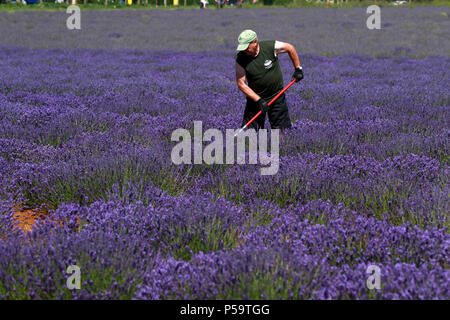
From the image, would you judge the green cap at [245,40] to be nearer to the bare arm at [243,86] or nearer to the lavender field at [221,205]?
the bare arm at [243,86]

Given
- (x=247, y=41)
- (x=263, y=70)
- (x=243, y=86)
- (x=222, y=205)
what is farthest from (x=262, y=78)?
(x=222, y=205)

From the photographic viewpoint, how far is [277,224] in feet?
9.36

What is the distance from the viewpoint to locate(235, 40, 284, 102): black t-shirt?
517cm

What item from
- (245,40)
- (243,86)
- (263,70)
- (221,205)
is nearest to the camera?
(221,205)

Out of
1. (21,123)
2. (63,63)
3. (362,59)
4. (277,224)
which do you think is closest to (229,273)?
(277,224)

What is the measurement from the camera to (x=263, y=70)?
17.2 ft

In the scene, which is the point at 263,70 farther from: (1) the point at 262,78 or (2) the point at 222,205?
(2) the point at 222,205

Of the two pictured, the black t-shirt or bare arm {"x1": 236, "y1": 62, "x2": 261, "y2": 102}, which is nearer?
bare arm {"x1": 236, "y1": 62, "x2": 261, "y2": 102}

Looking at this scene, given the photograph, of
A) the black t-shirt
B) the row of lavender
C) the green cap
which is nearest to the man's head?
the green cap

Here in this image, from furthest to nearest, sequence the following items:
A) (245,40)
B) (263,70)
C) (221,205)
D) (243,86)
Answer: (263,70) → (243,86) → (245,40) → (221,205)

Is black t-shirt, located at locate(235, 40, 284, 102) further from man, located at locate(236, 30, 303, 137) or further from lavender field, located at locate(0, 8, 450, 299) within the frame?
lavender field, located at locate(0, 8, 450, 299)

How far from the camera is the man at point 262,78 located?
5094mm
